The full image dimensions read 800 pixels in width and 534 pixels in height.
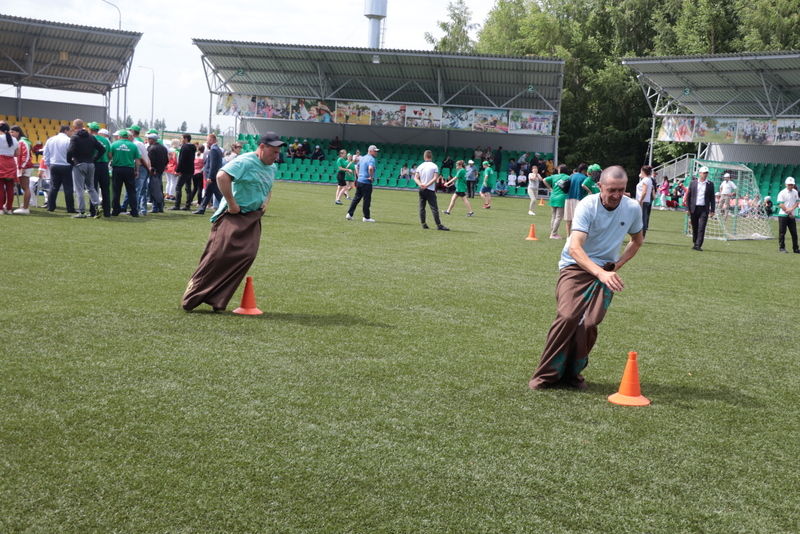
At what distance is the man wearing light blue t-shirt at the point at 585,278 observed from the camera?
5.82 meters

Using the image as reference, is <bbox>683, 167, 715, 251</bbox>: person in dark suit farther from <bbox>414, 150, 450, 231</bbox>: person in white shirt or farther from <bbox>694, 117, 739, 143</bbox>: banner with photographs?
<bbox>694, 117, 739, 143</bbox>: banner with photographs

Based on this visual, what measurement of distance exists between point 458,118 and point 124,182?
93.6 ft

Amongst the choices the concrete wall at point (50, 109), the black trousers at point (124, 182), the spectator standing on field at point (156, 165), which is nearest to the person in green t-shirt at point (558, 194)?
the spectator standing on field at point (156, 165)

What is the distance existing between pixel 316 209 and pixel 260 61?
2414 cm

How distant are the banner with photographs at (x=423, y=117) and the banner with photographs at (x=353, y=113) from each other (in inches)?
87.5

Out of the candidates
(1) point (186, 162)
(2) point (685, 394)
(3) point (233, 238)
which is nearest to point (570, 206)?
(1) point (186, 162)

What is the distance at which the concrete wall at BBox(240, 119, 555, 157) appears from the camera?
153 feet

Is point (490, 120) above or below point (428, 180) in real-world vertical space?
above

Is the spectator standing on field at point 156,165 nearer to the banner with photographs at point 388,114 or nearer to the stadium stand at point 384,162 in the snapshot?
the stadium stand at point 384,162

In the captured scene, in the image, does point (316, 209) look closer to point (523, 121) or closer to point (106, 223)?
point (106, 223)

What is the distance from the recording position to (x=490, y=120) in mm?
42906

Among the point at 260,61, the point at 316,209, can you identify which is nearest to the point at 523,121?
the point at 260,61

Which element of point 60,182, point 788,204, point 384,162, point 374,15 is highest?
point 374,15

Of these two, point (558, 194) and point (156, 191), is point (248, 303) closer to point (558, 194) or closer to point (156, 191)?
point (558, 194)
